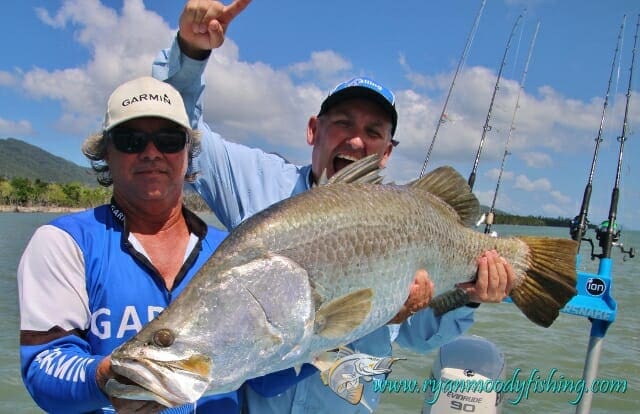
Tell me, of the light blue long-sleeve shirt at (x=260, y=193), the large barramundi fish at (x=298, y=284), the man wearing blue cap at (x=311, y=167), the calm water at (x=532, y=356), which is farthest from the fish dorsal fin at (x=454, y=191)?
the calm water at (x=532, y=356)

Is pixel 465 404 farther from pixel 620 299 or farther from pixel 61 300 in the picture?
pixel 620 299

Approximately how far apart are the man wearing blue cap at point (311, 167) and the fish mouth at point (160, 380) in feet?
3.11

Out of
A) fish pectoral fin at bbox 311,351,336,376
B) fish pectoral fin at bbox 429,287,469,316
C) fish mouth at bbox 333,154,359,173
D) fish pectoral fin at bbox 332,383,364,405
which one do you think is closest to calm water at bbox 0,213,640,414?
fish pectoral fin at bbox 429,287,469,316

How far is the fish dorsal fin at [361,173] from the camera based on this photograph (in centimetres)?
267

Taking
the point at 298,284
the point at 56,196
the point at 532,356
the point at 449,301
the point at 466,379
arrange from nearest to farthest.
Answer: the point at 298,284, the point at 449,301, the point at 466,379, the point at 532,356, the point at 56,196

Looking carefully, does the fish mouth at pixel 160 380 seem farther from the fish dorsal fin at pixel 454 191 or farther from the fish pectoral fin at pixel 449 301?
the fish dorsal fin at pixel 454 191

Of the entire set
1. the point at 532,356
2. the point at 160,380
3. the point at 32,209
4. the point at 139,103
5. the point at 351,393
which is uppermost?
the point at 32,209

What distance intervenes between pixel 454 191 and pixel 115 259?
205cm

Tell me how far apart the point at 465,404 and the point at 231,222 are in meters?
2.92

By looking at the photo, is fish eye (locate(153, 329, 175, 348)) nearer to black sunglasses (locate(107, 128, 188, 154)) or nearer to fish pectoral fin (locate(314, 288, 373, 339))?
fish pectoral fin (locate(314, 288, 373, 339))

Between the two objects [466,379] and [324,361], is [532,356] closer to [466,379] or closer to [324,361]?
[466,379]

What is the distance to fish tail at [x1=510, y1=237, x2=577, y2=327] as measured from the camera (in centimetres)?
322

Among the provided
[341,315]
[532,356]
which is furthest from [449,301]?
[532,356]

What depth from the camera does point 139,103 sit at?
8.11ft
